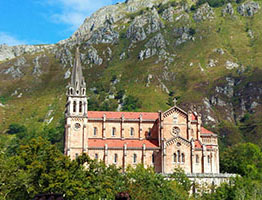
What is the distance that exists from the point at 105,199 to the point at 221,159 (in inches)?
2100

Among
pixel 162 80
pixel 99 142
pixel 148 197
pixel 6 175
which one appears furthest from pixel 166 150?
pixel 162 80

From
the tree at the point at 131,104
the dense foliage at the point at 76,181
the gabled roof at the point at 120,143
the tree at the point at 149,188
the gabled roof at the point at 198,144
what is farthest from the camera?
the tree at the point at 131,104

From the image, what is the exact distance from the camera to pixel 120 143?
277 feet

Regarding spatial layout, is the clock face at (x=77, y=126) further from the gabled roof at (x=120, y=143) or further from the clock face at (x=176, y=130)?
the clock face at (x=176, y=130)

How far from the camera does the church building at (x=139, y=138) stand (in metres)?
81.4

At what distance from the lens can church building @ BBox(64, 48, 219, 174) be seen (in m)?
81.4

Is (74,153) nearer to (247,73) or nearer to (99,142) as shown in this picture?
(99,142)

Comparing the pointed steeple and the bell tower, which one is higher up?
the pointed steeple

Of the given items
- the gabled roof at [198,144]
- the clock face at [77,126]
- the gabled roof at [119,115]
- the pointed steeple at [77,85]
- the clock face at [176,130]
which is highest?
the pointed steeple at [77,85]

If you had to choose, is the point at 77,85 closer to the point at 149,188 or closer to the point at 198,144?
the point at 198,144

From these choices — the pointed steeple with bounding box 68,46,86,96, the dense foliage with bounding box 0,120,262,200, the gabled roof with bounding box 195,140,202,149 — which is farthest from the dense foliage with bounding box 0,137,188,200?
the pointed steeple with bounding box 68,46,86,96

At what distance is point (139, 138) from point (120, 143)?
523 cm

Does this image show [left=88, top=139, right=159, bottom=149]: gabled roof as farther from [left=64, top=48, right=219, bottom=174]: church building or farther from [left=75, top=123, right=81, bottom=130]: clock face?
[left=75, top=123, right=81, bottom=130]: clock face

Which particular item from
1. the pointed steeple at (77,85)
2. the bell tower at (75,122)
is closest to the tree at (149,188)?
the bell tower at (75,122)
